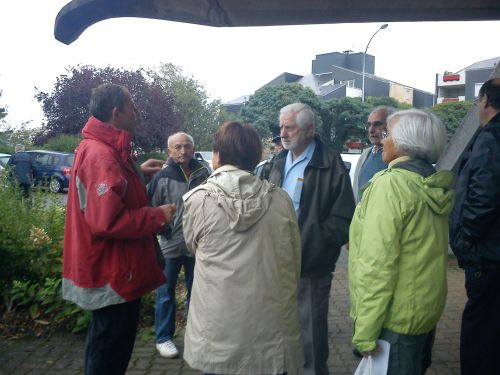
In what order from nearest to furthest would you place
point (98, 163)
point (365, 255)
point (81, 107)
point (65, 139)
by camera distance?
point (365, 255) < point (98, 163) < point (65, 139) < point (81, 107)

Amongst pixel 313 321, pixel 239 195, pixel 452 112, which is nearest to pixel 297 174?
pixel 313 321

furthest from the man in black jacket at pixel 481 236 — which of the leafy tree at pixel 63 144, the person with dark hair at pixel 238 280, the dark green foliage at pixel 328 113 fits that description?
the dark green foliage at pixel 328 113

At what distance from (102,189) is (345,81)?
75.4m

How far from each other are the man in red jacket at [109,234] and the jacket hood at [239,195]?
59 centimetres

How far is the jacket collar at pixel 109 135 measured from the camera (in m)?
2.99

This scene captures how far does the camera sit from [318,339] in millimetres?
3627

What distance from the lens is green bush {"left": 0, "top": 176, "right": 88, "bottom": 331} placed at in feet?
16.5

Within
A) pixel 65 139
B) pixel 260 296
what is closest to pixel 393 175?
pixel 260 296

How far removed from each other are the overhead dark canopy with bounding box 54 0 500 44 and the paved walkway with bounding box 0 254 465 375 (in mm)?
2618

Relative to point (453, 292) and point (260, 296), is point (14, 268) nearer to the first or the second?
point (260, 296)

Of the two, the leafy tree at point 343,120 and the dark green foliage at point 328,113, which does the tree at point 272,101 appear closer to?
the dark green foliage at point 328,113

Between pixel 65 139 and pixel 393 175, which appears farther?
pixel 65 139

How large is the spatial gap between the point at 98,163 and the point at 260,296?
3.73 ft

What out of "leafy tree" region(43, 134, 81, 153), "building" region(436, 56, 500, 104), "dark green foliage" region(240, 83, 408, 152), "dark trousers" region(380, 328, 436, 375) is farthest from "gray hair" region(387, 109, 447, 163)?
"building" region(436, 56, 500, 104)
